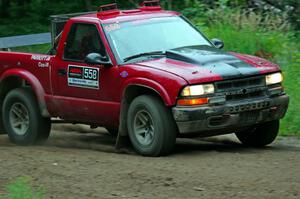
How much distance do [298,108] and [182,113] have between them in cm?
308

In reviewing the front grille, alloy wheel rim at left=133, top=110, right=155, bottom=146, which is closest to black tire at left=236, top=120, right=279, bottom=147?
the front grille

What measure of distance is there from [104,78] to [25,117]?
185 cm

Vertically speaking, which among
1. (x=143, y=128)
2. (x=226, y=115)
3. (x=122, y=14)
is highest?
(x=122, y=14)

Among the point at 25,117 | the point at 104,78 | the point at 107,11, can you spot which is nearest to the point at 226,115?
the point at 104,78

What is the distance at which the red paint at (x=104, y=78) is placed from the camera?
342 inches

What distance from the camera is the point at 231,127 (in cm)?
891

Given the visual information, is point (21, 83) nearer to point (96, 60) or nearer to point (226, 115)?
point (96, 60)

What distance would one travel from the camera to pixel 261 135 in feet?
31.9

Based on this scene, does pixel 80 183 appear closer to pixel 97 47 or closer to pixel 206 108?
pixel 206 108

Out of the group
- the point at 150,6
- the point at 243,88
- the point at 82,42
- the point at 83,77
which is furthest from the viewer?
the point at 150,6

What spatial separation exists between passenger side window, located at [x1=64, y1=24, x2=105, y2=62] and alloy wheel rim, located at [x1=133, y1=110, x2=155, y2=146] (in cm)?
105

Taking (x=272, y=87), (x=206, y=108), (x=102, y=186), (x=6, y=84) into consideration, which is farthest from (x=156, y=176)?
(x=6, y=84)

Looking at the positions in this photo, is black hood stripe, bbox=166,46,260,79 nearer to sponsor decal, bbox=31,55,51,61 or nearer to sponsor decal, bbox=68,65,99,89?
sponsor decal, bbox=68,65,99,89

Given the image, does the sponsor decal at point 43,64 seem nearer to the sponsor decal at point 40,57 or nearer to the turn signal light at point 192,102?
the sponsor decal at point 40,57
